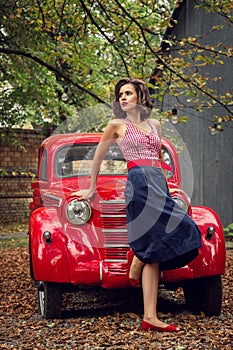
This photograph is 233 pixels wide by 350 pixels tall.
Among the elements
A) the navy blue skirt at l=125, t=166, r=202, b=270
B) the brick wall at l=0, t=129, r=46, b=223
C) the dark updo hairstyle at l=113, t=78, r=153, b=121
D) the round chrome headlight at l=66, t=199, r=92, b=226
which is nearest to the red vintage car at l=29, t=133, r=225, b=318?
the round chrome headlight at l=66, t=199, r=92, b=226

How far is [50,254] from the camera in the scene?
16.7 ft

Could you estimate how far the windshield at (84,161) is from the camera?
20.3 ft

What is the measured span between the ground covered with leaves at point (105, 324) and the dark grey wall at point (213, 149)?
6161 millimetres

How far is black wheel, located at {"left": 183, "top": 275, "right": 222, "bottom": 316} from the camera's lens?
5305 mm

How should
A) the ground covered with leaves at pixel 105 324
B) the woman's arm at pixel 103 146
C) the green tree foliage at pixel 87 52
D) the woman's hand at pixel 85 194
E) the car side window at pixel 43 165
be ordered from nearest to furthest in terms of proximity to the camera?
the ground covered with leaves at pixel 105 324 → the woman's arm at pixel 103 146 → the woman's hand at pixel 85 194 → the car side window at pixel 43 165 → the green tree foliage at pixel 87 52

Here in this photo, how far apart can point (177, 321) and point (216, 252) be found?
0.70 meters

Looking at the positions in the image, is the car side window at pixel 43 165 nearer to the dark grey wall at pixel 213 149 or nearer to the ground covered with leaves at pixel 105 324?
the ground covered with leaves at pixel 105 324

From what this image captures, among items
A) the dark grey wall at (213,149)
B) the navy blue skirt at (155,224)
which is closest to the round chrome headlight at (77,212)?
the navy blue skirt at (155,224)

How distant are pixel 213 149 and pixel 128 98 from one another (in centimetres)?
860

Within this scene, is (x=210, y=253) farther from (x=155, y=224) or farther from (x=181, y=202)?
(x=155, y=224)

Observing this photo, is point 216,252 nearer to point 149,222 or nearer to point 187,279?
point 187,279

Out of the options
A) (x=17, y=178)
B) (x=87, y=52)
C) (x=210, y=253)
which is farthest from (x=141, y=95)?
(x=17, y=178)

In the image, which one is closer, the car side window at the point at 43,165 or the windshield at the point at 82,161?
the windshield at the point at 82,161

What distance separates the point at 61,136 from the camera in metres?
6.65
